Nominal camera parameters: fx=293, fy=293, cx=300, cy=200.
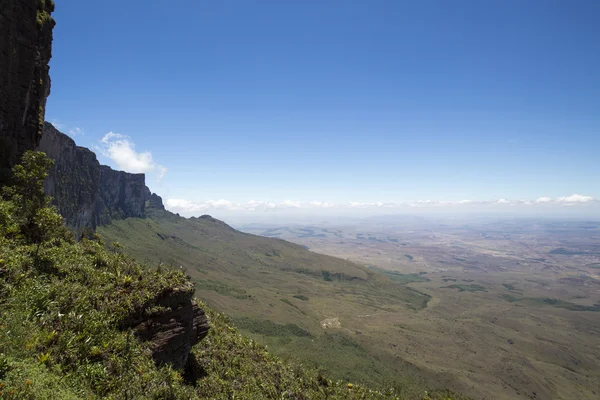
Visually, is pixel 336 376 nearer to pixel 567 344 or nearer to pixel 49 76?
pixel 49 76

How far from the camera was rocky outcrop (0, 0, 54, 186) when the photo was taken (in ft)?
85.1

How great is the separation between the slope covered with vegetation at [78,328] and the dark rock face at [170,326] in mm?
476

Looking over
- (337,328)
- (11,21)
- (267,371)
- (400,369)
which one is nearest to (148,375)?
(267,371)

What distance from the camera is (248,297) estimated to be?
14688 centimetres

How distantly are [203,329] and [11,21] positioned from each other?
32187 millimetres

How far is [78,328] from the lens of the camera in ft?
46.1

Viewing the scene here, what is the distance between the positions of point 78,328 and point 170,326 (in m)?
4.70

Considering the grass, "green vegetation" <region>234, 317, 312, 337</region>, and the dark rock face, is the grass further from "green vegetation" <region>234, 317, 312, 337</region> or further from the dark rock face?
"green vegetation" <region>234, 317, 312, 337</region>

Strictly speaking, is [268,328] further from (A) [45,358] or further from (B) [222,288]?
(A) [45,358]

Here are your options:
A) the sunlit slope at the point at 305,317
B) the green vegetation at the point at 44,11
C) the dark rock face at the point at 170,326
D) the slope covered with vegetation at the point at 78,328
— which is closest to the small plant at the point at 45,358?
the slope covered with vegetation at the point at 78,328

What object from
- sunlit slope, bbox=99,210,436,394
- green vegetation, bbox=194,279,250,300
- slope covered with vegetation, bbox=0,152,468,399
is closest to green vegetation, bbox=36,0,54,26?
slope covered with vegetation, bbox=0,152,468,399

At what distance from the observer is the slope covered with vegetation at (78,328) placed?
1115 centimetres

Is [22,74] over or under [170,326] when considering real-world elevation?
over

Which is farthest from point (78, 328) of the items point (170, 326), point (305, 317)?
point (305, 317)
